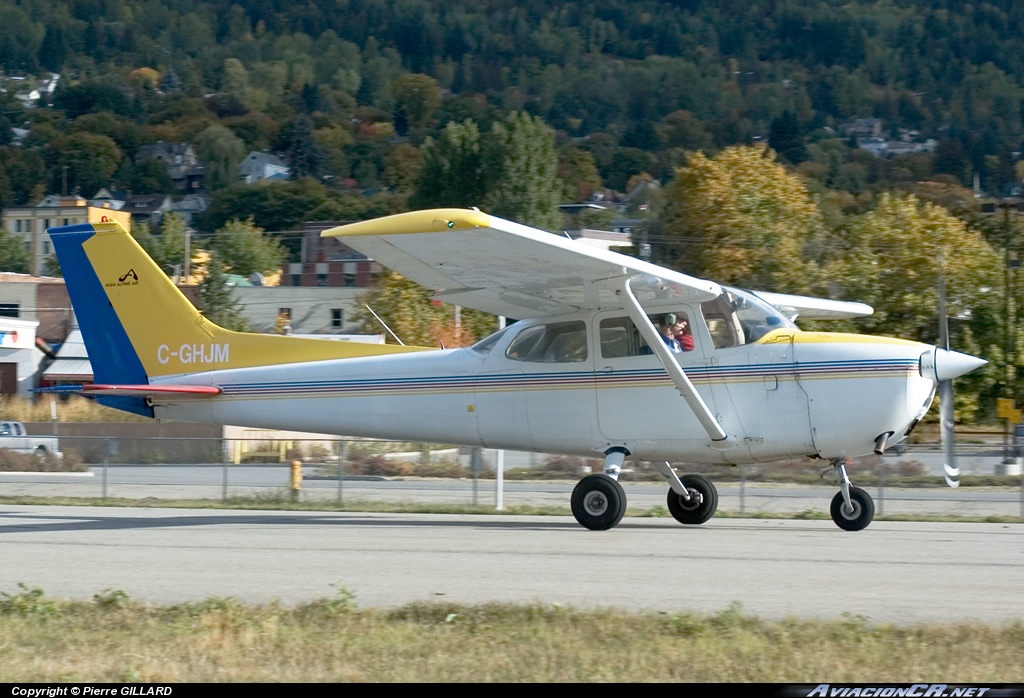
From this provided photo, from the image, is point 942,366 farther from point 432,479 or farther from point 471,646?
point 432,479

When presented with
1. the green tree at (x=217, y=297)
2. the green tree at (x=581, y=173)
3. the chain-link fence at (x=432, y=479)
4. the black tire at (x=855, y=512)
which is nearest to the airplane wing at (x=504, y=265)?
the black tire at (x=855, y=512)

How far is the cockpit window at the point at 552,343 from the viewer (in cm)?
1347

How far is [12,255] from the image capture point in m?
119

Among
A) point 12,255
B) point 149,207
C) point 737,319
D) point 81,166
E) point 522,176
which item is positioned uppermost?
point 81,166

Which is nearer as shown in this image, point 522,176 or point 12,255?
point 522,176

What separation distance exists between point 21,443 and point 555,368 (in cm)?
1871

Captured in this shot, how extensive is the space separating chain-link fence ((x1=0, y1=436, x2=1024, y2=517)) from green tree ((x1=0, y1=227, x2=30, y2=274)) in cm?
9519

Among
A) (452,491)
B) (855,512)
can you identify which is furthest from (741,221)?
(855,512)

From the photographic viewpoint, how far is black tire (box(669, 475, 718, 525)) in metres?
14.0

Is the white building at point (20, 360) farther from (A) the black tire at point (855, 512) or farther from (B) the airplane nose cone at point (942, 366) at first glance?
(B) the airplane nose cone at point (942, 366)

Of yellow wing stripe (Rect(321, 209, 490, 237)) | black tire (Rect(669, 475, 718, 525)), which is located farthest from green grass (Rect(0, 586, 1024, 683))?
black tire (Rect(669, 475, 718, 525))

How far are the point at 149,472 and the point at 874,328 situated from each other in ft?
100

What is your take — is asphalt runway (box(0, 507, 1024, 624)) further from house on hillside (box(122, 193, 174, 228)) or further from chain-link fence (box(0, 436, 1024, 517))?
house on hillside (box(122, 193, 174, 228))

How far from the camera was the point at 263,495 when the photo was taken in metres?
19.0
